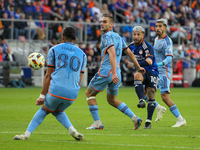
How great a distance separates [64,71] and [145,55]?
274 cm

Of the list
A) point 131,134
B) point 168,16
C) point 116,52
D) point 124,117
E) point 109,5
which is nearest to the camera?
point 131,134

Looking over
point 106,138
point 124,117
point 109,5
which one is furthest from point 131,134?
point 109,5

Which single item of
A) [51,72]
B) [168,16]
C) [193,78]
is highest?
[168,16]

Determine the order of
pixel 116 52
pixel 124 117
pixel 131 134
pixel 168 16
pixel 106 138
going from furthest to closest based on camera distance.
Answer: pixel 168 16
pixel 124 117
pixel 116 52
pixel 131 134
pixel 106 138

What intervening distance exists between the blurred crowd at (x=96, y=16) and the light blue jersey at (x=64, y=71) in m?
17.2

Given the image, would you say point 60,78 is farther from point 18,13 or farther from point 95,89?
point 18,13

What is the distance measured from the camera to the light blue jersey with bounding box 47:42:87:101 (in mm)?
6422

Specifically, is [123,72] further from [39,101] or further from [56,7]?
[39,101]

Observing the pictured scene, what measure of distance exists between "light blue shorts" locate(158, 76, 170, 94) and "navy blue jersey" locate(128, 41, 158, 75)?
79 centimetres

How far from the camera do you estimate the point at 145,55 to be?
871 cm

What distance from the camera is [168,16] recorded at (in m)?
33.2

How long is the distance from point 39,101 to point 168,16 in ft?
91.9

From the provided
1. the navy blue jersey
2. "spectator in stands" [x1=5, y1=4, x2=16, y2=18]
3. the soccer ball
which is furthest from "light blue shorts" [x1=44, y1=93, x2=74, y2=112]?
"spectator in stands" [x1=5, y1=4, x2=16, y2=18]

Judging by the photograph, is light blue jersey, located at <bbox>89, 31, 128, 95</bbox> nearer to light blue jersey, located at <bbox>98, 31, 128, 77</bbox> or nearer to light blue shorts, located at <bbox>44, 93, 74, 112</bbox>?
light blue jersey, located at <bbox>98, 31, 128, 77</bbox>
